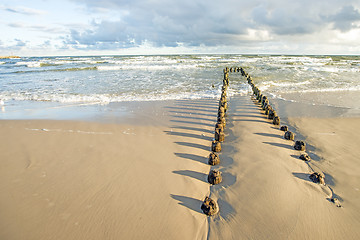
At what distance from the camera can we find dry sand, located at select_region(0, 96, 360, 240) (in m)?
2.75

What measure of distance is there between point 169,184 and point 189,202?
21.9 inches

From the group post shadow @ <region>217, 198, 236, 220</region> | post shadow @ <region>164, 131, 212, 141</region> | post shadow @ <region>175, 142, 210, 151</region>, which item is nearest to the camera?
post shadow @ <region>217, 198, 236, 220</region>

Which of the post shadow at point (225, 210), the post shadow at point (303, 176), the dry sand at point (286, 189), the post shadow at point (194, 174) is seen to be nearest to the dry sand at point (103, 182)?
the post shadow at point (194, 174)

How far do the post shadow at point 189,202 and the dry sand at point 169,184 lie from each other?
0.02 meters

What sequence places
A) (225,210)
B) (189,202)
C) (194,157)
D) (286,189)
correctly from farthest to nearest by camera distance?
(194,157), (286,189), (189,202), (225,210)

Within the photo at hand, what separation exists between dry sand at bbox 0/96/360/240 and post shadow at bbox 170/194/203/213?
0.02m

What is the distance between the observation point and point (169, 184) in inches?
142

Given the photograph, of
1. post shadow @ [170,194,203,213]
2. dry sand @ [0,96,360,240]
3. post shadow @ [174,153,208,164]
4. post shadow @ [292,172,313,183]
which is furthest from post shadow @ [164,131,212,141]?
post shadow @ [170,194,203,213]

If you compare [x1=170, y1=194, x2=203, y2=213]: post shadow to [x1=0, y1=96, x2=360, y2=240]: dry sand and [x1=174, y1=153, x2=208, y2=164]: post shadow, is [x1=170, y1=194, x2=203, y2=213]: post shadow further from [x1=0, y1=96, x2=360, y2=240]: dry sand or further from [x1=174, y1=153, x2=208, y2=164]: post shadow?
[x1=174, y1=153, x2=208, y2=164]: post shadow

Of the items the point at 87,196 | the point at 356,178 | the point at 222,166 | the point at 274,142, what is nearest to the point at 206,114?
the point at 274,142

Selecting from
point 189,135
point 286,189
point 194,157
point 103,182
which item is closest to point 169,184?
point 194,157

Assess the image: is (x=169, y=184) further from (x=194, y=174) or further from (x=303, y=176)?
(x=303, y=176)

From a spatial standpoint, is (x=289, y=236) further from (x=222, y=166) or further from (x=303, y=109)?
(x=303, y=109)

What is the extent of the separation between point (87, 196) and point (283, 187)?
10.6 ft
